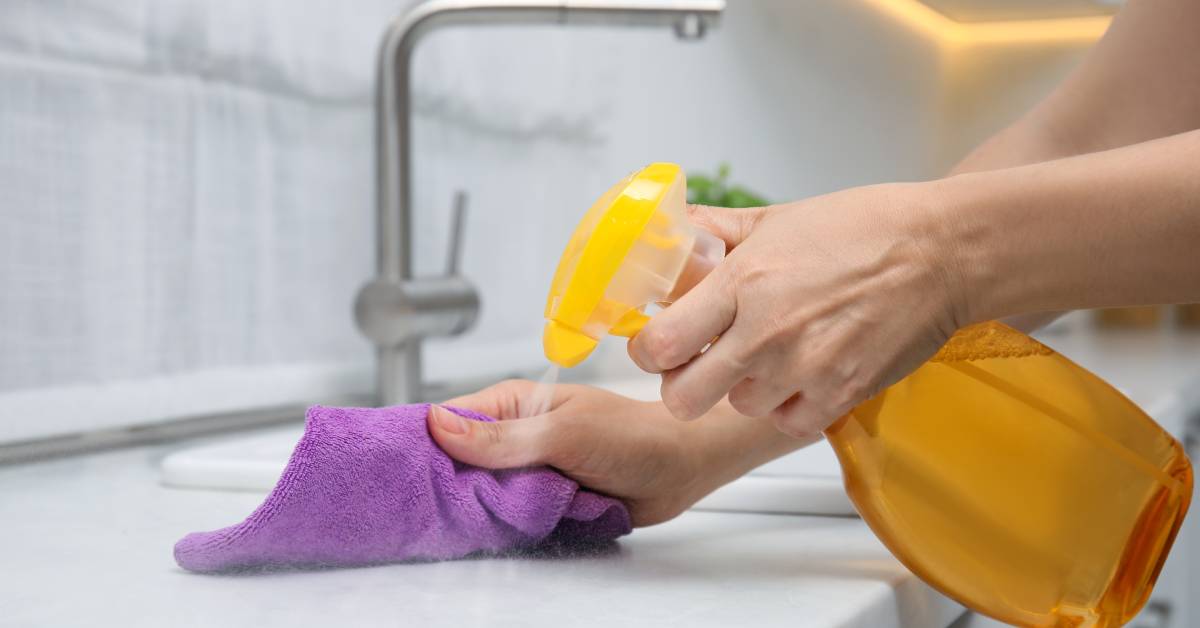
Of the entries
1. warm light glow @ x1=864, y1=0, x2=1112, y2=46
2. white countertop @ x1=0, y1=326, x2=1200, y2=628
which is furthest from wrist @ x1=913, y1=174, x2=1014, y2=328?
warm light glow @ x1=864, y1=0, x2=1112, y2=46

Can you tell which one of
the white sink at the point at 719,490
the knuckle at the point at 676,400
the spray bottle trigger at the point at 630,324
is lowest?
the white sink at the point at 719,490

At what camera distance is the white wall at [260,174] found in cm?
68

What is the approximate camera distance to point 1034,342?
47 centimetres

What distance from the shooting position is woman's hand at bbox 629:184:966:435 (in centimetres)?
39

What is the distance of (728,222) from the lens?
43 cm

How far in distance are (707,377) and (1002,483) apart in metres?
0.13

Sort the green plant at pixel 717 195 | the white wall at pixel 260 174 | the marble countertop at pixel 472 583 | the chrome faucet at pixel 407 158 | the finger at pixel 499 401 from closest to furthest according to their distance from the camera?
1. the marble countertop at pixel 472 583
2. the finger at pixel 499 401
3. the white wall at pixel 260 174
4. the chrome faucet at pixel 407 158
5. the green plant at pixel 717 195

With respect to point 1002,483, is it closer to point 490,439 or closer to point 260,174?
point 490,439

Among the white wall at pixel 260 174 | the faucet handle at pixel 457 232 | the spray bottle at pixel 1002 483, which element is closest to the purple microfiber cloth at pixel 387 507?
the spray bottle at pixel 1002 483

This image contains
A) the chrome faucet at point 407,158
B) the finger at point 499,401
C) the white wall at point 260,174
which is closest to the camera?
the finger at point 499,401

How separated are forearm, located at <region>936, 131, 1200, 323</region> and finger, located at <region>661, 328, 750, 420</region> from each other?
3.1 inches

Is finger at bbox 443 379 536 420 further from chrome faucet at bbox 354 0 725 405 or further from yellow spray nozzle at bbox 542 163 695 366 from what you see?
chrome faucet at bbox 354 0 725 405

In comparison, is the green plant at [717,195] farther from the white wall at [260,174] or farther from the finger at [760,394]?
the finger at [760,394]

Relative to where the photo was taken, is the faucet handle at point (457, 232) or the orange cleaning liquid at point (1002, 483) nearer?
the orange cleaning liquid at point (1002, 483)
